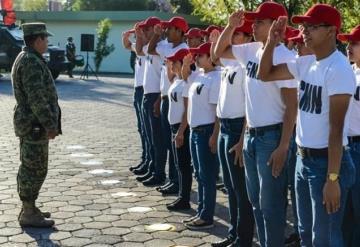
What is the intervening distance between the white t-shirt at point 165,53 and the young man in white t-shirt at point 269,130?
107 inches

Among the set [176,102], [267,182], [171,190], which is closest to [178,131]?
[176,102]

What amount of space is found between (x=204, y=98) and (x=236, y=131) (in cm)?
88

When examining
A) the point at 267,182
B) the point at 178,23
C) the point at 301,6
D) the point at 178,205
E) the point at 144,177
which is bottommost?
the point at 144,177

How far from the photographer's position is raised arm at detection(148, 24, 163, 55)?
267 inches

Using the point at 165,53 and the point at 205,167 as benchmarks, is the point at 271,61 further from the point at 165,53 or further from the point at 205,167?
the point at 165,53

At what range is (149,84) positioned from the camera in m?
7.09

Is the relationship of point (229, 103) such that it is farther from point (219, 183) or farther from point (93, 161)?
point (93, 161)

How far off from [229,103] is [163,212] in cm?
198

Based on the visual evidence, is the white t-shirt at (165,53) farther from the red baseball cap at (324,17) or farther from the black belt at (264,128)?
the red baseball cap at (324,17)

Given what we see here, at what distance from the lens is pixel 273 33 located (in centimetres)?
349

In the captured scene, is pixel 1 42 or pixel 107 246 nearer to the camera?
pixel 107 246

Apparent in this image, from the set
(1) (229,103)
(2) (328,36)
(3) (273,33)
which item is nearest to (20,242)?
(1) (229,103)

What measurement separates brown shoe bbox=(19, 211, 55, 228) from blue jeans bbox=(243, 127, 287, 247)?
2.33 metres

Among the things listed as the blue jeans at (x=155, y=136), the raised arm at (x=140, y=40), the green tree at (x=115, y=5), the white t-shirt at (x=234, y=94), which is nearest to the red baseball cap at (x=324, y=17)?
the white t-shirt at (x=234, y=94)
